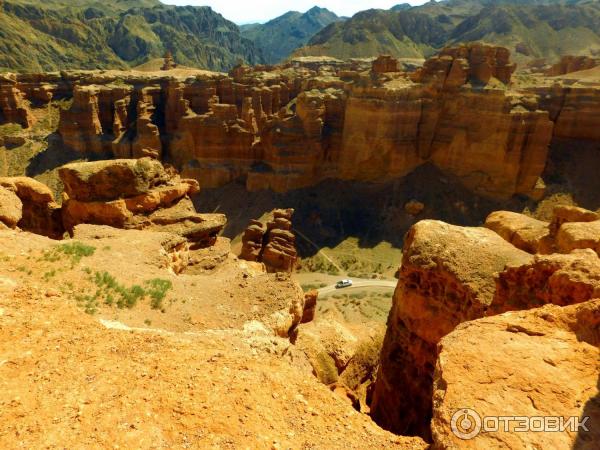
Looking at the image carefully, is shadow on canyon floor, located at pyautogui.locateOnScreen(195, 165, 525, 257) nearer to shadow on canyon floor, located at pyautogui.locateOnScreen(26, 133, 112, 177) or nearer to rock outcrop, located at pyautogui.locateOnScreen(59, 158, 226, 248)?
shadow on canyon floor, located at pyautogui.locateOnScreen(26, 133, 112, 177)

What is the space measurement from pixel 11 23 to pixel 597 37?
6062 inches

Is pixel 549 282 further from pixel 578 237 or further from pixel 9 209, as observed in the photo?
pixel 9 209

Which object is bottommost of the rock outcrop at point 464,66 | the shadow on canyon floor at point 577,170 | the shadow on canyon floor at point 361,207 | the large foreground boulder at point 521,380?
the shadow on canyon floor at point 361,207

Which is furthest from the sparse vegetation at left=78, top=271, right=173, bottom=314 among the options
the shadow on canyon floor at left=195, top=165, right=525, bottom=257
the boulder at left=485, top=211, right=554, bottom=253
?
the shadow on canyon floor at left=195, top=165, right=525, bottom=257

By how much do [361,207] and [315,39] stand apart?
13391cm

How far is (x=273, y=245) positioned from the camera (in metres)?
31.0

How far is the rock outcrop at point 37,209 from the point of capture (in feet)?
70.1

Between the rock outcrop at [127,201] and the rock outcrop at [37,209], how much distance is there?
35.3 inches

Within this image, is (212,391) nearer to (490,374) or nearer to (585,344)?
(490,374)

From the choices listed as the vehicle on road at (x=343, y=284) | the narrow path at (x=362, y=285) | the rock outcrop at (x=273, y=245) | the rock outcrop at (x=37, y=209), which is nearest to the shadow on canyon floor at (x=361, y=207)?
the narrow path at (x=362, y=285)

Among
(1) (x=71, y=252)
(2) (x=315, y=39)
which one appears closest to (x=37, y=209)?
(1) (x=71, y=252)

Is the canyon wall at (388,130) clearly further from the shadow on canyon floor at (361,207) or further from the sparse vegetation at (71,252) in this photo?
the sparse vegetation at (71,252)

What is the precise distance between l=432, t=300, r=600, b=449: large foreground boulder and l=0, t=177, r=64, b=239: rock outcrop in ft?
69.8

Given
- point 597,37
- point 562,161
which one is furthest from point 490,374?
point 597,37
